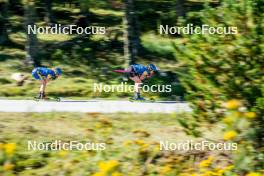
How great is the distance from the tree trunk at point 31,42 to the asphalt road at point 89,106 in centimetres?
548

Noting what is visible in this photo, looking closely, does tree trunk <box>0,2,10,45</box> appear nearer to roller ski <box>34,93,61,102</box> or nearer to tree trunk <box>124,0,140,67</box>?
tree trunk <box>124,0,140,67</box>

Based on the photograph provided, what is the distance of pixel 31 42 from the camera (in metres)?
20.3

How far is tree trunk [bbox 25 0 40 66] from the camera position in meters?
19.6

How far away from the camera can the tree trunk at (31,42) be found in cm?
1956

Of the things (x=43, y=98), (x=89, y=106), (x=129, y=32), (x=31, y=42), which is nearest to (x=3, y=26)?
(x=31, y=42)

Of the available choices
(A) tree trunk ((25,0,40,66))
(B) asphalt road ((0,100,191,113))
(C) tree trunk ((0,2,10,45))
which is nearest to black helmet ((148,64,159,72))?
(B) asphalt road ((0,100,191,113))

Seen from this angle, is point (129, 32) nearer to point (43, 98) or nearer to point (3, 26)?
point (43, 98)

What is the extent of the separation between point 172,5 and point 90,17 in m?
5.88

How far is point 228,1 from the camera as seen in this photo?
8.48 m

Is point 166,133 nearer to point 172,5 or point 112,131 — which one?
point 112,131

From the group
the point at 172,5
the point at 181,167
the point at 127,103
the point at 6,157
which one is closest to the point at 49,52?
the point at 127,103

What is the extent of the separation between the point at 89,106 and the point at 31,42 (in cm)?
665

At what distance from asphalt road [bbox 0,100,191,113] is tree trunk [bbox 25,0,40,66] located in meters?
5.48

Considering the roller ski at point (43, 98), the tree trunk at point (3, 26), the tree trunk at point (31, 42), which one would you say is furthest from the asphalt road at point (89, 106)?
the tree trunk at point (3, 26)
